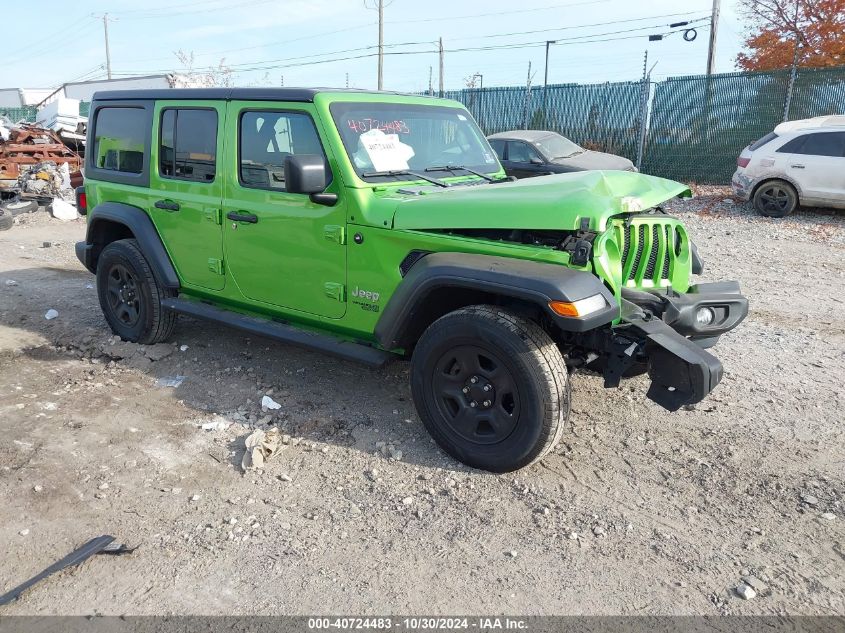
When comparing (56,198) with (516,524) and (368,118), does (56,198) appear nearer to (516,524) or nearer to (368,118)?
(368,118)

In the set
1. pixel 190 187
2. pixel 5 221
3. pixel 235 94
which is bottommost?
pixel 5 221

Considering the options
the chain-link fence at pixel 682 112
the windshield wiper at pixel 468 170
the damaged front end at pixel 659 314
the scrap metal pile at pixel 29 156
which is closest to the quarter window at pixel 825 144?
the chain-link fence at pixel 682 112

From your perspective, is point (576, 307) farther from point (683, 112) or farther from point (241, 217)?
point (683, 112)

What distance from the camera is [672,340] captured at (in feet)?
10.7

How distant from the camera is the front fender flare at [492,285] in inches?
123

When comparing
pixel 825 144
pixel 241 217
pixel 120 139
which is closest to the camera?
pixel 241 217

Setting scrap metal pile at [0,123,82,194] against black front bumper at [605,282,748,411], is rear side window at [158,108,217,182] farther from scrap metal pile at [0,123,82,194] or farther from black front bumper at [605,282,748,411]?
scrap metal pile at [0,123,82,194]

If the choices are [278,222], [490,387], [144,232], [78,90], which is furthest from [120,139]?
[78,90]

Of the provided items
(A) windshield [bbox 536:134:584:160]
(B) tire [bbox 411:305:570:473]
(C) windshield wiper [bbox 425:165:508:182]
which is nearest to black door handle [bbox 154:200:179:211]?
(C) windshield wiper [bbox 425:165:508:182]

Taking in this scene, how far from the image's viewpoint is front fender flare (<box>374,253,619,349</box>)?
123 inches

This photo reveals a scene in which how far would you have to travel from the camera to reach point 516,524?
319cm

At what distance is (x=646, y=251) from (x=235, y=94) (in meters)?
2.82

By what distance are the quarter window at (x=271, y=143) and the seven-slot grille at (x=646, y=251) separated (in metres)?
1.82

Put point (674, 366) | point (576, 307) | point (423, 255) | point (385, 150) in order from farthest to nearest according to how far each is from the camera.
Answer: point (385, 150)
point (423, 255)
point (674, 366)
point (576, 307)
